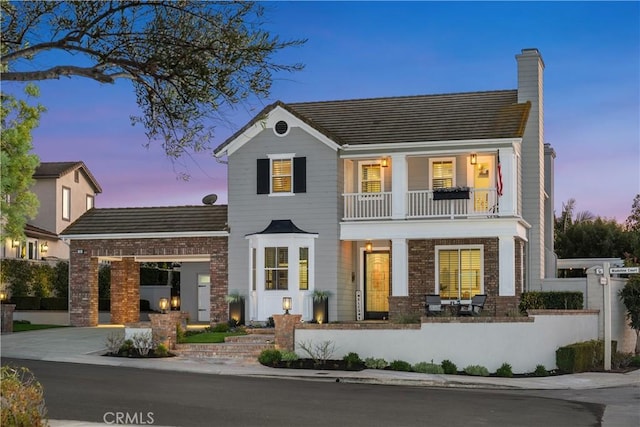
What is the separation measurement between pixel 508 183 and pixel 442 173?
9.16ft

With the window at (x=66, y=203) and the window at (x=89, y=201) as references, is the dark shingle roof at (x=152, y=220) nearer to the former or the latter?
the window at (x=66, y=203)

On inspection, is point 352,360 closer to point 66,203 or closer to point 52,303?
point 52,303

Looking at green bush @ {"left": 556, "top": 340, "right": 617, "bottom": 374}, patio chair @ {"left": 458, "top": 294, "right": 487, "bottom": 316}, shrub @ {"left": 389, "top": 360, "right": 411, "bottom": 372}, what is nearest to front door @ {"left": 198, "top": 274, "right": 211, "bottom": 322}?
patio chair @ {"left": 458, "top": 294, "right": 487, "bottom": 316}

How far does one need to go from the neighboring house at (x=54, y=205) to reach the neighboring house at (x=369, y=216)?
13.8 meters

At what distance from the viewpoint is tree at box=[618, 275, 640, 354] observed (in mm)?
27386

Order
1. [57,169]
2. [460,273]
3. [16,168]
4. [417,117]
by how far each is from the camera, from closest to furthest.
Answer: [16,168]
[460,273]
[417,117]
[57,169]

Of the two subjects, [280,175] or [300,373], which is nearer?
[300,373]

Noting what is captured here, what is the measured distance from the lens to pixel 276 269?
28359 mm

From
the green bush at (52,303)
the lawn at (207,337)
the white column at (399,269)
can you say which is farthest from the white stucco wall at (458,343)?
the green bush at (52,303)

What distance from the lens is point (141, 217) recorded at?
3144cm

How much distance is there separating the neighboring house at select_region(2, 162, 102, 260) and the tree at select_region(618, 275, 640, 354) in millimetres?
27247

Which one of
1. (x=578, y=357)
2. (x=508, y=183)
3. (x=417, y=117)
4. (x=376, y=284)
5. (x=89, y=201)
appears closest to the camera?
(x=578, y=357)

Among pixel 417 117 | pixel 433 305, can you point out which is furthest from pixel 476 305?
pixel 417 117

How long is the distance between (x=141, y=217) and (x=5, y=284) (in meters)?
10.7
